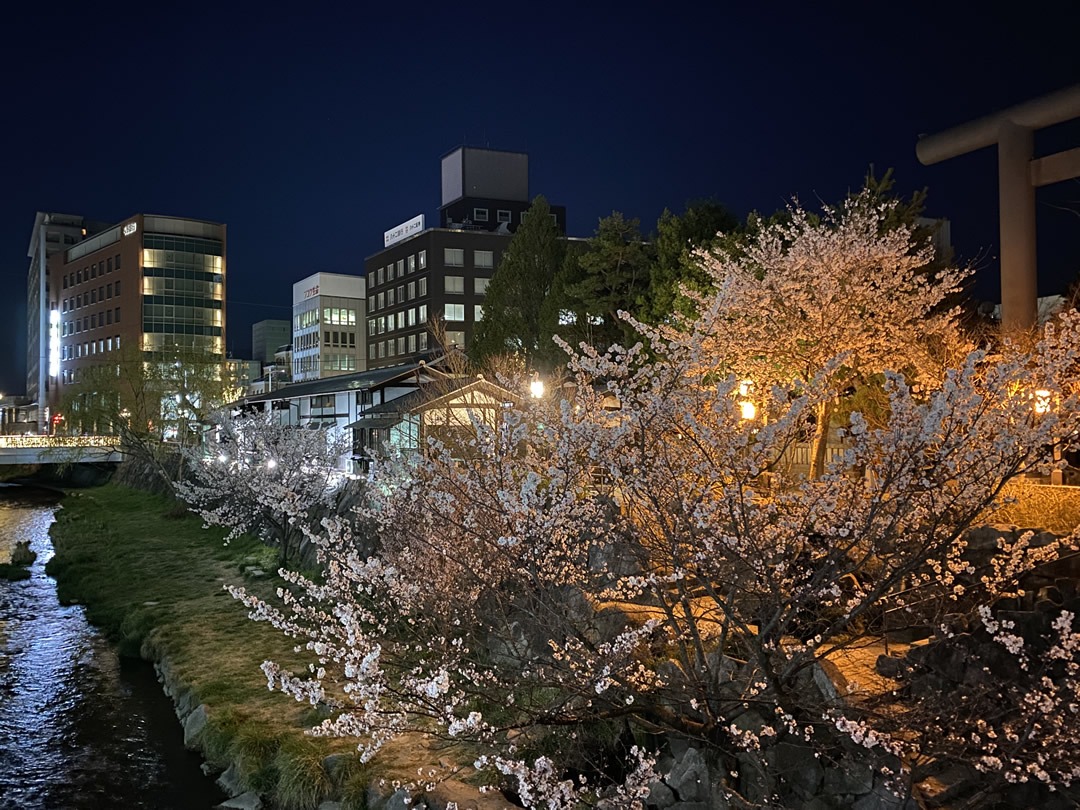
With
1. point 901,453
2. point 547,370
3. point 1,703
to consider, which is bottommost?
point 1,703

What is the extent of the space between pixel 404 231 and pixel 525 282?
39.2 metres

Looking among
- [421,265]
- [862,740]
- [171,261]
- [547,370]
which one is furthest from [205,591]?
[171,261]

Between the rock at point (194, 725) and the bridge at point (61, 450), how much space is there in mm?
32256

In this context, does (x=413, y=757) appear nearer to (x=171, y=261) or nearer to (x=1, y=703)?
(x=1, y=703)

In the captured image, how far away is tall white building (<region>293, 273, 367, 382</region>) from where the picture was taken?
77375mm

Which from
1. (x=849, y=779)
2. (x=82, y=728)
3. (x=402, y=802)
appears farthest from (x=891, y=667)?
(x=82, y=728)

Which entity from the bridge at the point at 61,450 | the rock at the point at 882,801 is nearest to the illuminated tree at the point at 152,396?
the bridge at the point at 61,450

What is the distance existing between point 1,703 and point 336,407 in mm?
23137

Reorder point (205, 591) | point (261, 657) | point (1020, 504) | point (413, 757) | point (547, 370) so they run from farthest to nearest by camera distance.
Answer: point (547, 370) < point (205, 591) < point (261, 657) < point (1020, 504) < point (413, 757)

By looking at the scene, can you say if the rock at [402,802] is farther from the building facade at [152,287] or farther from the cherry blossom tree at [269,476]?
the building facade at [152,287]

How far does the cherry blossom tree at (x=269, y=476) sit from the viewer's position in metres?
21.0

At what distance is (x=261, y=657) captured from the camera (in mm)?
14594

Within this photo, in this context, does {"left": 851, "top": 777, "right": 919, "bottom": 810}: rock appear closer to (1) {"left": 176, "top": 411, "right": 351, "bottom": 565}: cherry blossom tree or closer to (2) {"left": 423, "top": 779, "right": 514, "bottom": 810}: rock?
(2) {"left": 423, "top": 779, "right": 514, "bottom": 810}: rock

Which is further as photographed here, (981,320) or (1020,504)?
(981,320)
